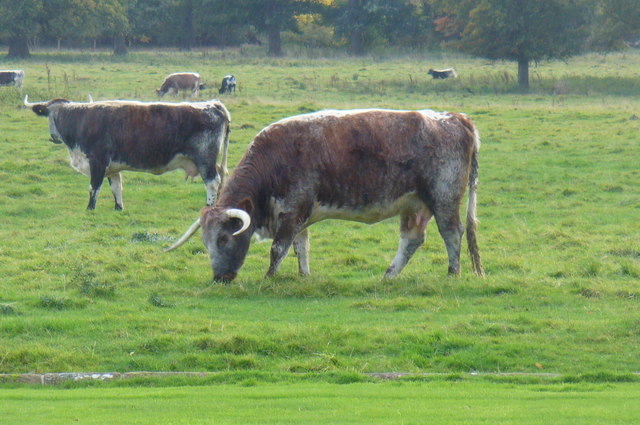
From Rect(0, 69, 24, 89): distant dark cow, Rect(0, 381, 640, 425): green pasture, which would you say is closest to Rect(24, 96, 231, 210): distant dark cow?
Rect(0, 381, 640, 425): green pasture

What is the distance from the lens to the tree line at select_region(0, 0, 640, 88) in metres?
44.3

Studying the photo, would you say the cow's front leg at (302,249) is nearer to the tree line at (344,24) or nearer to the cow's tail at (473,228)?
the cow's tail at (473,228)

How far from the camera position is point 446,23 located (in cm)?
6309

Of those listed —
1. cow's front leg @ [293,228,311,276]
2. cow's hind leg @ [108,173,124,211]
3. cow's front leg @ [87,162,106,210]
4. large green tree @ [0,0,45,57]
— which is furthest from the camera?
large green tree @ [0,0,45,57]

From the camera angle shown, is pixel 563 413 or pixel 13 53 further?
pixel 13 53

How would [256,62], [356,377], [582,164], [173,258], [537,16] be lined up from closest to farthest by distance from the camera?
[356,377]
[173,258]
[582,164]
[537,16]
[256,62]

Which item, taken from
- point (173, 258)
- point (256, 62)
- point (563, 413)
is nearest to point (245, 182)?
point (173, 258)

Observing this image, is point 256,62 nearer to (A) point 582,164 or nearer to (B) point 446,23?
(B) point 446,23

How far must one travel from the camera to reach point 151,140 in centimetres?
1831

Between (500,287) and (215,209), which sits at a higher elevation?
(215,209)

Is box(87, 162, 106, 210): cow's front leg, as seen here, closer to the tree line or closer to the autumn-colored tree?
the tree line

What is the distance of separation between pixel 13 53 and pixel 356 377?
55.5 metres

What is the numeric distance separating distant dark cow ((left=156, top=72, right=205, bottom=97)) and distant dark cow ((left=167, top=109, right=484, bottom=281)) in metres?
25.5

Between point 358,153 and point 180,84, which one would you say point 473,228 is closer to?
point 358,153
